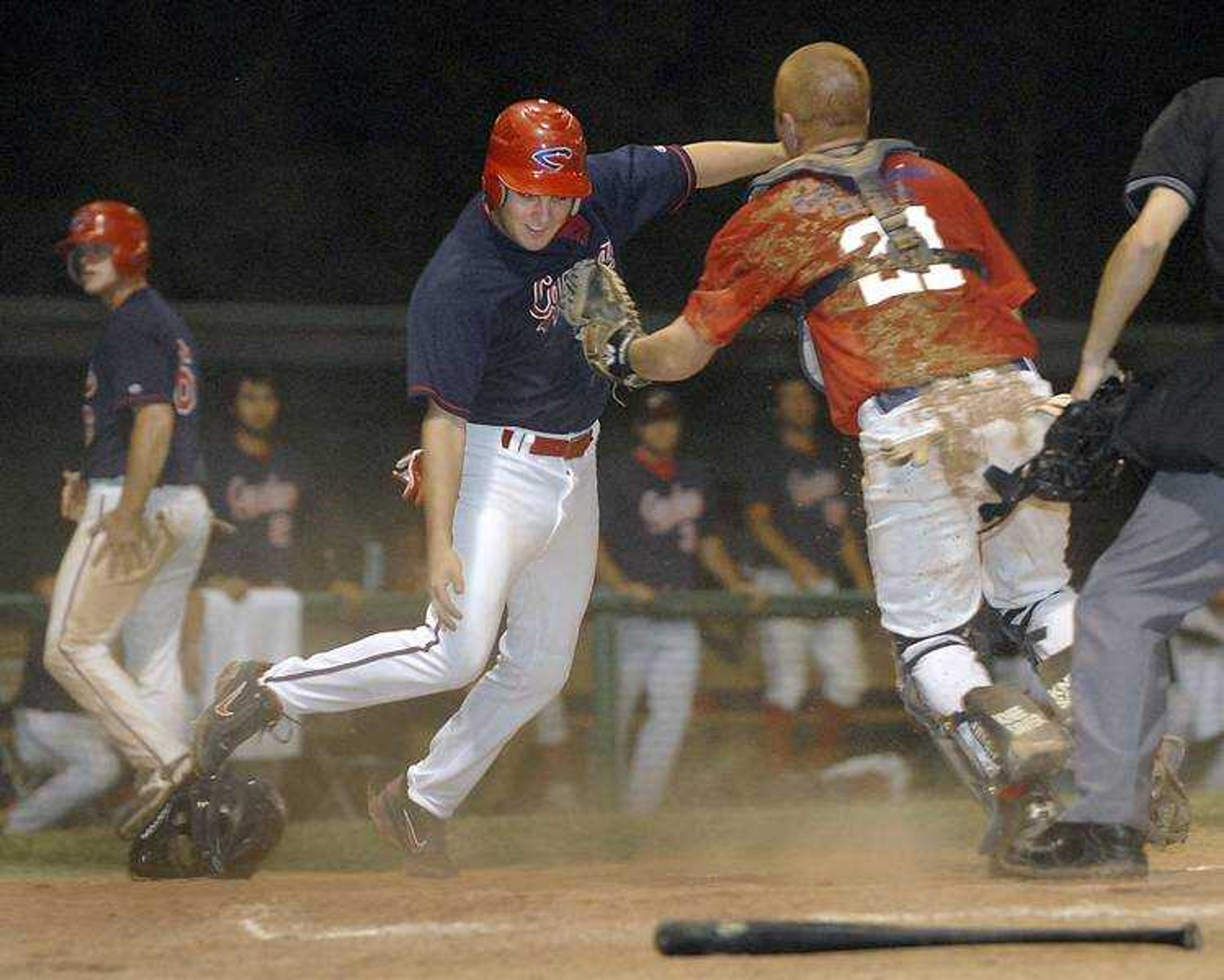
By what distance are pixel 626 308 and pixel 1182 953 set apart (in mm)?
2160

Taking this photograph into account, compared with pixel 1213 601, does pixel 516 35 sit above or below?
above

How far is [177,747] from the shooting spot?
670 cm

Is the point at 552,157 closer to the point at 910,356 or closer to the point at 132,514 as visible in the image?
the point at 910,356

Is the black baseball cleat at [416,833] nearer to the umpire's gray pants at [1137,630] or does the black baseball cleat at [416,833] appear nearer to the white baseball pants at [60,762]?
the umpire's gray pants at [1137,630]

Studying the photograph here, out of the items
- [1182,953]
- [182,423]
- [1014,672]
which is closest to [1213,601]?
[1014,672]

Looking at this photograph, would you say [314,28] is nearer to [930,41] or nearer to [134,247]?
[930,41]

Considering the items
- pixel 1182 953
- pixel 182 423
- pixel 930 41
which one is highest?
pixel 930 41

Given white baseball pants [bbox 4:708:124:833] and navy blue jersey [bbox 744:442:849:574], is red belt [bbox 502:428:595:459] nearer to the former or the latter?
white baseball pants [bbox 4:708:124:833]

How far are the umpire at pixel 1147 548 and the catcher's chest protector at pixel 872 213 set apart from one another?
0.50m

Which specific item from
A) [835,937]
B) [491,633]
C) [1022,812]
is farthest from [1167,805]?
[491,633]

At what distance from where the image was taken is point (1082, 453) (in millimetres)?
4406

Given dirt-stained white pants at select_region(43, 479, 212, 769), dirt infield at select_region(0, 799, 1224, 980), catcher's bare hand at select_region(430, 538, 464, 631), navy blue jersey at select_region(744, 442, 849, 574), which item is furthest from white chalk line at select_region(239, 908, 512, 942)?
navy blue jersey at select_region(744, 442, 849, 574)

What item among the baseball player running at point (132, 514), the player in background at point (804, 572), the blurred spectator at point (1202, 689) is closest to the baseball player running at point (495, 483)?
the baseball player running at point (132, 514)

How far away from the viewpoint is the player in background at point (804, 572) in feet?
26.6
